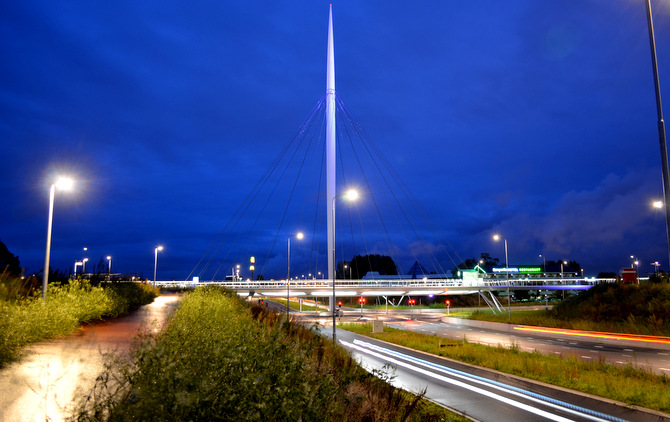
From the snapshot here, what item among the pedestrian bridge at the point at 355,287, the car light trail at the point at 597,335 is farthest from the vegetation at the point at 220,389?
the pedestrian bridge at the point at 355,287

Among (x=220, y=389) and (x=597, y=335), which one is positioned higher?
(x=220, y=389)

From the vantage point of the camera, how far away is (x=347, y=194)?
26562 millimetres

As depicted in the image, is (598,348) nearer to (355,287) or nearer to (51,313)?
(51,313)

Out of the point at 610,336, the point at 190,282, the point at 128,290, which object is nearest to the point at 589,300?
the point at 610,336

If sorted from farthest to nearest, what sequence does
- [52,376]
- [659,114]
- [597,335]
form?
[597,335] → [659,114] → [52,376]

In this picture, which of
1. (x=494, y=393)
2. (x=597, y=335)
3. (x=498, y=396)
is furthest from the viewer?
(x=597, y=335)

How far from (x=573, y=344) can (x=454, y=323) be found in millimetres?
21066

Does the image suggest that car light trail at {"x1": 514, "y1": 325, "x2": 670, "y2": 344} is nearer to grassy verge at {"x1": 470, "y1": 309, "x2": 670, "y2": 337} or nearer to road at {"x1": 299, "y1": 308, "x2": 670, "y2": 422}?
grassy verge at {"x1": 470, "y1": 309, "x2": 670, "y2": 337}

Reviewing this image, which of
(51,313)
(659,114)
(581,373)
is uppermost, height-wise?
(659,114)

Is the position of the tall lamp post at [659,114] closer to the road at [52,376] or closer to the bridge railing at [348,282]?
the road at [52,376]

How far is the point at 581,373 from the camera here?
15.5m

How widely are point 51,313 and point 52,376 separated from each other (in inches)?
269

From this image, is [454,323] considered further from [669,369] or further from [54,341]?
[54,341]

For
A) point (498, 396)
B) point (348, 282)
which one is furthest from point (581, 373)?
point (348, 282)
